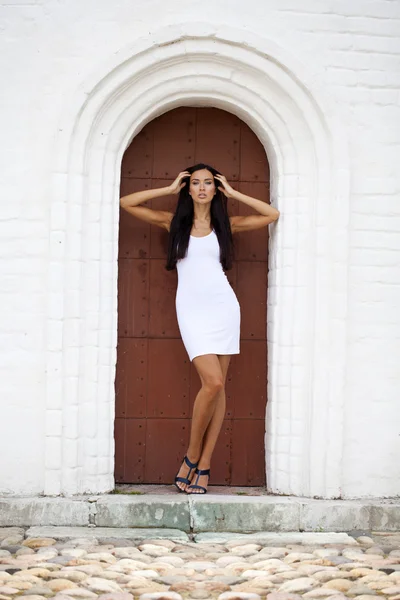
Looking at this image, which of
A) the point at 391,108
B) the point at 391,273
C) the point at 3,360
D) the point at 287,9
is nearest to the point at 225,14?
the point at 287,9

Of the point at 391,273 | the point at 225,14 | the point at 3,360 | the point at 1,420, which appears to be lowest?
the point at 1,420

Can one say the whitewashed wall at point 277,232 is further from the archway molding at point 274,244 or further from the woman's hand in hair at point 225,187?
the woman's hand in hair at point 225,187

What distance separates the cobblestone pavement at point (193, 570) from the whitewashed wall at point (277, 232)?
26.8 inches

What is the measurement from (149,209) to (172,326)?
2.75ft

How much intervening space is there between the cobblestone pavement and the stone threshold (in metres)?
0.24

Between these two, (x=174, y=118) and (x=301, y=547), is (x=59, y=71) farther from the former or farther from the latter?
(x=301, y=547)

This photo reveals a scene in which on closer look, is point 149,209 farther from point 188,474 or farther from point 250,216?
point 188,474

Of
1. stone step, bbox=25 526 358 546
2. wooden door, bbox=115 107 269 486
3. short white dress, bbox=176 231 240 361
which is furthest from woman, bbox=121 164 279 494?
stone step, bbox=25 526 358 546

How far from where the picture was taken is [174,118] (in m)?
6.27

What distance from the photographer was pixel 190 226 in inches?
235

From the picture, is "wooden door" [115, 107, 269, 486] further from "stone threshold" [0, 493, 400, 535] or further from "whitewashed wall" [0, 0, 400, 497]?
"stone threshold" [0, 493, 400, 535]

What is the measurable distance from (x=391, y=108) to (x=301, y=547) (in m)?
2.87

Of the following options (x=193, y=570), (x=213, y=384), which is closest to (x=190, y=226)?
(x=213, y=384)

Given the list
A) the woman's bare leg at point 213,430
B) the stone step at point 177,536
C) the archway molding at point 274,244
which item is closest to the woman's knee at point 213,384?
the woman's bare leg at point 213,430
